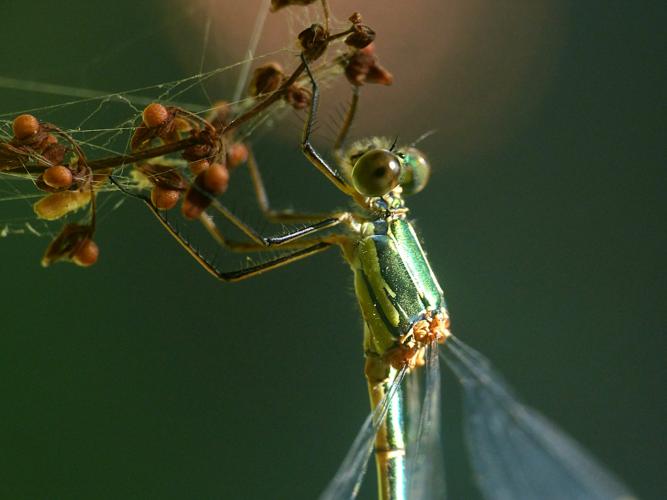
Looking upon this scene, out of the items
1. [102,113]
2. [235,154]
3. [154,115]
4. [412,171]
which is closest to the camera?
[154,115]

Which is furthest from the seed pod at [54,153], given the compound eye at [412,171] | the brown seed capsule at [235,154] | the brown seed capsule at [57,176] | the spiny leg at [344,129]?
the compound eye at [412,171]

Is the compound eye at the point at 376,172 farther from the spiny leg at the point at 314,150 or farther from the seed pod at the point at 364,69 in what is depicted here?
the seed pod at the point at 364,69

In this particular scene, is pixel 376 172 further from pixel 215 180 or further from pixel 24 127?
pixel 24 127

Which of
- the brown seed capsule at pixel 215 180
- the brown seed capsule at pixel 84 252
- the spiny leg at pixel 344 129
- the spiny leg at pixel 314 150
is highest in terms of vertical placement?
the spiny leg at pixel 344 129

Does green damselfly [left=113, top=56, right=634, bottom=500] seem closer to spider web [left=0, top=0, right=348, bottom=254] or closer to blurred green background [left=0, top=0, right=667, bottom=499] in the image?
spider web [left=0, top=0, right=348, bottom=254]

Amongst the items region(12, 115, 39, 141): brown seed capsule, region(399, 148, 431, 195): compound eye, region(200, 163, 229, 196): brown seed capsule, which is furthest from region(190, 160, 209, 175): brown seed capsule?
region(399, 148, 431, 195): compound eye

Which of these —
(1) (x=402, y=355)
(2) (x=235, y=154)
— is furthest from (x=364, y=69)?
(1) (x=402, y=355)

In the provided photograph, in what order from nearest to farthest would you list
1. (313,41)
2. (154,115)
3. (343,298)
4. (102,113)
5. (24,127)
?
(24,127), (154,115), (313,41), (102,113), (343,298)

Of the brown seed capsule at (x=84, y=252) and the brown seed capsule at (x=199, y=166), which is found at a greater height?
the brown seed capsule at (x=199, y=166)
